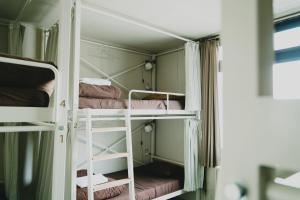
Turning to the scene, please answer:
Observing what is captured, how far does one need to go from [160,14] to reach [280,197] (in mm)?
2866

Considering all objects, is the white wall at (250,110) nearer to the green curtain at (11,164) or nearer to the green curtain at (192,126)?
the green curtain at (11,164)

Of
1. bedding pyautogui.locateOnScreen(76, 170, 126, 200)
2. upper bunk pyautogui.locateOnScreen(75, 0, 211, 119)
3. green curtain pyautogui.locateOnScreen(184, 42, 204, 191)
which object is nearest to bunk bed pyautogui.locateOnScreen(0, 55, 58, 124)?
upper bunk pyautogui.locateOnScreen(75, 0, 211, 119)

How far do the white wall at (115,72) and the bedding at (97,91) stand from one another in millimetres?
1079

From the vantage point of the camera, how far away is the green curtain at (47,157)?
226cm

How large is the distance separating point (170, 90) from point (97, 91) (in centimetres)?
202

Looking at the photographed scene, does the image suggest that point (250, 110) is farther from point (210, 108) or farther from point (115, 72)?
point (115, 72)

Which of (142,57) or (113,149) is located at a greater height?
(142,57)

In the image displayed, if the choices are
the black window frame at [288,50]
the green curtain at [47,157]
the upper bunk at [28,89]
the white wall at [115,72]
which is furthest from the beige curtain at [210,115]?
the upper bunk at [28,89]

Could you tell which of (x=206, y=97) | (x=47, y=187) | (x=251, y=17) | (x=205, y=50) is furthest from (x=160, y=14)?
(x=251, y=17)

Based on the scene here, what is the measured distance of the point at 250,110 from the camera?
0.38 metres

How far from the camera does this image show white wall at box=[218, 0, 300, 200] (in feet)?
1.09

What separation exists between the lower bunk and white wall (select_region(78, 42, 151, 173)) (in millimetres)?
264

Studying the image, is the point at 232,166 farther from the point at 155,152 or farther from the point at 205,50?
the point at 155,152

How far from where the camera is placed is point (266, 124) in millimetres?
354
